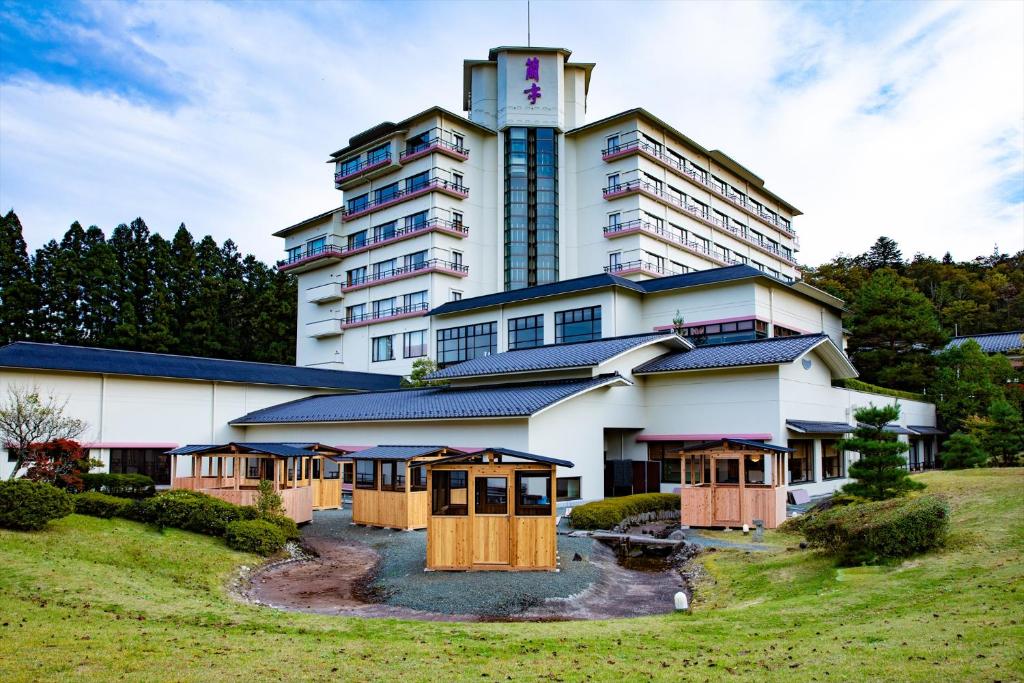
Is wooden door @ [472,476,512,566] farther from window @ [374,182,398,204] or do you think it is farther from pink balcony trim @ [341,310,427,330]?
window @ [374,182,398,204]

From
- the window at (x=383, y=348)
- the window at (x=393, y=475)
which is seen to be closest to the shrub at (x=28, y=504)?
the window at (x=393, y=475)

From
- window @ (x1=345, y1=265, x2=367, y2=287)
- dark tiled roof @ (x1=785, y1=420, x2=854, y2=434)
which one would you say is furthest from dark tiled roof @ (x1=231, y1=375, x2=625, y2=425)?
window @ (x1=345, y1=265, x2=367, y2=287)

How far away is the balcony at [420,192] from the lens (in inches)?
2212

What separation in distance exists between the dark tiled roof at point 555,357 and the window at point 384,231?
23540mm

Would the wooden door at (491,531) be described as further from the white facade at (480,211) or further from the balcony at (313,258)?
the balcony at (313,258)

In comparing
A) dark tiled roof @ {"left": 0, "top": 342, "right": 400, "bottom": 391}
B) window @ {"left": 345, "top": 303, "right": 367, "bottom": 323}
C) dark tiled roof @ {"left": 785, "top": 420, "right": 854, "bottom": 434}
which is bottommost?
dark tiled roof @ {"left": 785, "top": 420, "right": 854, "bottom": 434}

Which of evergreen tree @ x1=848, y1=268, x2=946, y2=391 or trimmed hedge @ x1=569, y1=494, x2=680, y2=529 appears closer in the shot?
trimmed hedge @ x1=569, y1=494, x2=680, y2=529

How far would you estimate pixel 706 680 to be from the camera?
8242 mm

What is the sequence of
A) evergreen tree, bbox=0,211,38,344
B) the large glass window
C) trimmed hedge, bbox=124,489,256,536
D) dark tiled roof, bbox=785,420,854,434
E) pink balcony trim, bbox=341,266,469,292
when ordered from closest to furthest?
trimmed hedge, bbox=124,489,256,536 → dark tiled roof, bbox=785,420,854,434 → evergreen tree, bbox=0,211,38,344 → pink balcony trim, bbox=341,266,469,292 → the large glass window

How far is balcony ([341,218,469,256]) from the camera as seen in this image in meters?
55.7

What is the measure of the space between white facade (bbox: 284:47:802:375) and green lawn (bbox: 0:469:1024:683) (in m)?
39.7

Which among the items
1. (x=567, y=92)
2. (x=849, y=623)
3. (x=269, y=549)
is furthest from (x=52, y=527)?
(x=567, y=92)

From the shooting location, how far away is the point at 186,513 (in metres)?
20.1

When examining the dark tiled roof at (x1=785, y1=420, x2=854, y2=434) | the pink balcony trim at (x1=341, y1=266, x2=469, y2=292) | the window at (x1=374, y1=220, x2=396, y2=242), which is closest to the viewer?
the dark tiled roof at (x1=785, y1=420, x2=854, y2=434)
